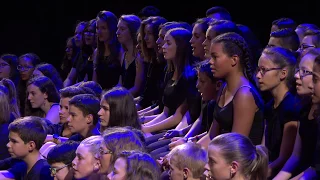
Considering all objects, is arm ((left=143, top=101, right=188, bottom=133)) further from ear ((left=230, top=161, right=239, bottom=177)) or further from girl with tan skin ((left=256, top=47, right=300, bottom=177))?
ear ((left=230, top=161, right=239, bottom=177))

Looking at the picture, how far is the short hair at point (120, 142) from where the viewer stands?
2881 millimetres

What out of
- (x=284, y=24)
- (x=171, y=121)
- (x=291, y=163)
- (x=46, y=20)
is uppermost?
(x=284, y=24)

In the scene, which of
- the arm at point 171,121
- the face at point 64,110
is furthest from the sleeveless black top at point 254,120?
the face at point 64,110

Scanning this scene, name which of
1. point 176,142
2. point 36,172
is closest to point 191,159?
point 176,142

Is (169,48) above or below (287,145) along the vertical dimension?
above

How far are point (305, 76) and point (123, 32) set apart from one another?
227cm

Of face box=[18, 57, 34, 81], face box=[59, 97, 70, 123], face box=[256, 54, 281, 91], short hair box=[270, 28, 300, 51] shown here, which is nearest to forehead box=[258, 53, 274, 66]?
face box=[256, 54, 281, 91]

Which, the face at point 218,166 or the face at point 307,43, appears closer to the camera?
the face at point 218,166

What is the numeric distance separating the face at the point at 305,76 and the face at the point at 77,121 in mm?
1239

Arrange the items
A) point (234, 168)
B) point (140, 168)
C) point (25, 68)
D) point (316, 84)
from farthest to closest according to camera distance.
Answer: point (25, 68)
point (316, 84)
point (140, 168)
point (234, 168)

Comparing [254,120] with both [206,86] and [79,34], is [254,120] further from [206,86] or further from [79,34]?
[79,34]

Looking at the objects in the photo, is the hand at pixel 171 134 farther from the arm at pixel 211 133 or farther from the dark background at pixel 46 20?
the dark background at pixel 46 20

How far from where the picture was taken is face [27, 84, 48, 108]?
4.54 m

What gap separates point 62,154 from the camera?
3242 mm
